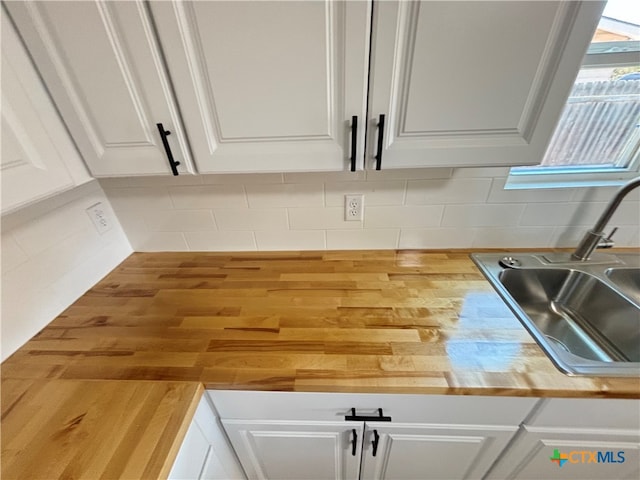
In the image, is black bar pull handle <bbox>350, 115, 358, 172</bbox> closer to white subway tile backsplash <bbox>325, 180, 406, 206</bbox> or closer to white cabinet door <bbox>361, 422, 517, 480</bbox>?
white subway tile backsplash <bbox>325, 180, 406, 206</bbox>

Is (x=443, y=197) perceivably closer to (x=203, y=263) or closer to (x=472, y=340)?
(x=472, y=340)

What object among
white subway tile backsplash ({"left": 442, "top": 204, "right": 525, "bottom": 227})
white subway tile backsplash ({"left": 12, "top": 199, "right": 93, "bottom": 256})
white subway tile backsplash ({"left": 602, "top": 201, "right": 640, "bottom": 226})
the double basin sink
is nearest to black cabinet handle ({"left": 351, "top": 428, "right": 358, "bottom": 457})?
the double basin sink

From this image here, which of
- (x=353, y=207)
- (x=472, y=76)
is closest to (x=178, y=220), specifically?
(x=353, y=207)

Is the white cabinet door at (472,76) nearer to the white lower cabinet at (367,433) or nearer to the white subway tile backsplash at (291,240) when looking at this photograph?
the white subway tile backsplash at (291,240)

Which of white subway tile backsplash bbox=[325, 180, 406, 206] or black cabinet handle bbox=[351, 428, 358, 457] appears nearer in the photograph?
black cabinet handle bbox=[351, 428, 358, 457]

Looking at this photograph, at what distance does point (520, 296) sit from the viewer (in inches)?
43.1

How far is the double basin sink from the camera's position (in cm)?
93

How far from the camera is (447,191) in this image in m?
1.05

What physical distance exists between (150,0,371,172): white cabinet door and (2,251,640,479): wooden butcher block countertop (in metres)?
0.47

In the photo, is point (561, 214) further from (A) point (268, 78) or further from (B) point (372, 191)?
(A) point (268, 78)

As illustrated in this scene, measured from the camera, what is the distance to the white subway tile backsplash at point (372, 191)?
1.05 meters

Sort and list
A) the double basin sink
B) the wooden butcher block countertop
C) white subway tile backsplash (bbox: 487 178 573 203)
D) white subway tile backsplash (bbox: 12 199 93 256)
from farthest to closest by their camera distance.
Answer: white subway tile backsplash (bbox: 487 178 573 203) → the double basin sink → white subway tile backsplash (bbox: 12 199 93 256) → the wooden butcher block countertop

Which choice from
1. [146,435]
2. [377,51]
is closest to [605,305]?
[377,51]

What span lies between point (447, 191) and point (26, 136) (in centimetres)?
130
